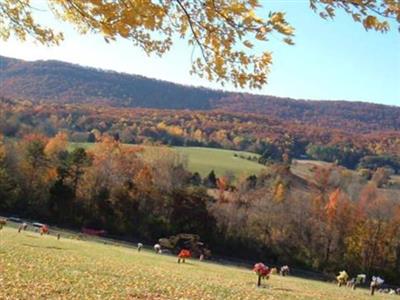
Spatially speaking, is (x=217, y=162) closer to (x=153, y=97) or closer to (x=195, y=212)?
(x=195, y=212)

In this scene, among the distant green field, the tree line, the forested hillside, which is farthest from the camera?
the forested hillside

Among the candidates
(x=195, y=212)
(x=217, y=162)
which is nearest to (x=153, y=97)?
(x=217, y=162)

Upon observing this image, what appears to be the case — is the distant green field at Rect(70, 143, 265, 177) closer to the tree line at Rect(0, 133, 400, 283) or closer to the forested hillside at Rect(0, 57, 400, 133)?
the tree line at Rect(0, 133, 400, 283)

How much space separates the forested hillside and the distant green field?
52747 mm

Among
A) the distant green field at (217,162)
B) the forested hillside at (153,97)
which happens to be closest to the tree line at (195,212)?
the distant green field at (217,162)

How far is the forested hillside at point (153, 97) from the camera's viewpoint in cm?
16162

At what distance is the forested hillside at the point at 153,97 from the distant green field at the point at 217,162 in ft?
173

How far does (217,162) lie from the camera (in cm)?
10106

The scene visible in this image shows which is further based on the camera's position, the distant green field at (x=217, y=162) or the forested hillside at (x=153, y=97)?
the forested hillside at (x=153, y=97)

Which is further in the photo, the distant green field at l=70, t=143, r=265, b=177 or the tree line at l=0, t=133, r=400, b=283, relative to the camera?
the distant green field at l=70, t=143, r=265, b=177

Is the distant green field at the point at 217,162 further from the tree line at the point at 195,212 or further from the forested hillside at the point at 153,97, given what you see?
the forested hillside at the point at 153,97

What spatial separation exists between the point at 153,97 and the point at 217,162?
82.7m

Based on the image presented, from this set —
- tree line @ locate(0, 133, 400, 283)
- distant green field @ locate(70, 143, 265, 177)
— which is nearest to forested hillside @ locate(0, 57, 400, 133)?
distant green field @ locate(70, 143, 265, 177)

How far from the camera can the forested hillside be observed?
16162 centimetres
